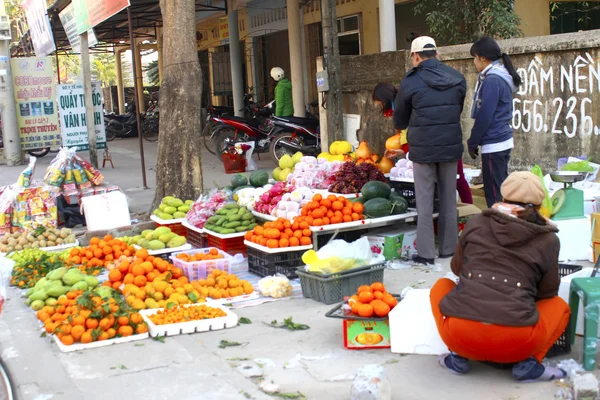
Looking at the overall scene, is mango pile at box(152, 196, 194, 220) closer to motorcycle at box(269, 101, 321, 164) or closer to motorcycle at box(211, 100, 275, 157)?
motorcycle at box(269, 101, 321, 164)

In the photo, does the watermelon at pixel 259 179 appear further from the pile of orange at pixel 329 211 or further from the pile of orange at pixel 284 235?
the pile of orange at pixel 284 235

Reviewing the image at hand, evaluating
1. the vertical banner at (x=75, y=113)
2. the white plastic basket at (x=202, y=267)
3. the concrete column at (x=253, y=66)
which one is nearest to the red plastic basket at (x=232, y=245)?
the white plastic basket at (x=202, y=267)

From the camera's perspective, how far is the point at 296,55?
16422mm

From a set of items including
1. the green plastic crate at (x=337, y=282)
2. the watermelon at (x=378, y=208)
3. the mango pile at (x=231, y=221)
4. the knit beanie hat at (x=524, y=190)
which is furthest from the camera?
the mango pile at (x=231, y=221)

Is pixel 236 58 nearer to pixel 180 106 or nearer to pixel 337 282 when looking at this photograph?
pixel 180 106

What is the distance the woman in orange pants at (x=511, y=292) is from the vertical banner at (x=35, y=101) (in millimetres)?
15196

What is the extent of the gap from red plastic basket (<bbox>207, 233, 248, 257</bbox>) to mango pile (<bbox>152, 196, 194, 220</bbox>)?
92 cm

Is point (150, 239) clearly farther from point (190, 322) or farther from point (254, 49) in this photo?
point (254, 49)

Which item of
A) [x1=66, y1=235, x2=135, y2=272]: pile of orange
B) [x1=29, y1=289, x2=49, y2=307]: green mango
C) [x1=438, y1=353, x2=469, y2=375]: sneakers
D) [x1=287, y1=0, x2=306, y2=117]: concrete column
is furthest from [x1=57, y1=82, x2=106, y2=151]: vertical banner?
[x1=438, y1=353, x2=469, y2=375]: sneakers

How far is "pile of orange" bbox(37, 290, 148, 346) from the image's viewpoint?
5.24 meters

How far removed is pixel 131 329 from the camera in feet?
17.4

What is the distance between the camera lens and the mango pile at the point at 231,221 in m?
7.54

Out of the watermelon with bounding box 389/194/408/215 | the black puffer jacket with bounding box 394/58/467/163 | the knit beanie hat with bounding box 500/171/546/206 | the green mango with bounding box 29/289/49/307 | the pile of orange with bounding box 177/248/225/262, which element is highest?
the black puffer jacket with bounding box 394/58/467/163

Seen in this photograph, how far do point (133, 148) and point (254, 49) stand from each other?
4607mm
